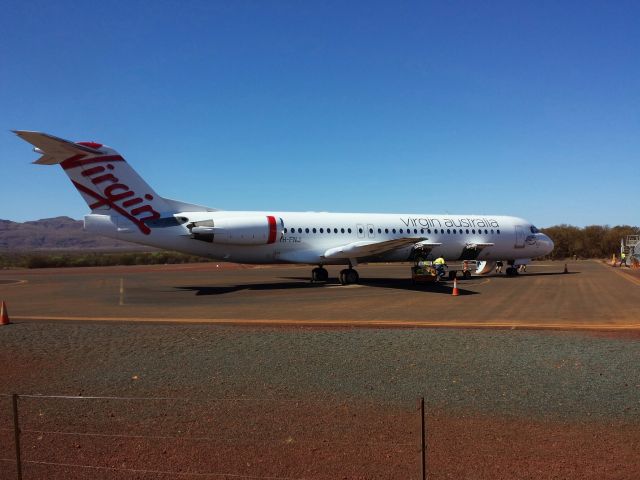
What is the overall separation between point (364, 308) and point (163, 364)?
923 cm

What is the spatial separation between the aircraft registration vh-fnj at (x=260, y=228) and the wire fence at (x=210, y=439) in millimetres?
15343

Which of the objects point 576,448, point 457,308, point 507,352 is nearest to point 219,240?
point 457,308

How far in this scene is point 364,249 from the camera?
2578 cm

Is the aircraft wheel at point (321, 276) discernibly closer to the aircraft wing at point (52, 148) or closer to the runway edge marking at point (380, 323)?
the aircraft wing at point (52, 148)

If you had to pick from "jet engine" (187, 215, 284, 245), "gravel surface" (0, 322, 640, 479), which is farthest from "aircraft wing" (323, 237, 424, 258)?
"gravel surface" (0, 322, 640, 479)

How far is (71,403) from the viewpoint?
23.8 feet

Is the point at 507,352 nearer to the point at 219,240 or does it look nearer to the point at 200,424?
the point at 200,424

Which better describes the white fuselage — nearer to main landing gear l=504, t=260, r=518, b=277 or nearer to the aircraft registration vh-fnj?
the aircraft registration vh-fnj

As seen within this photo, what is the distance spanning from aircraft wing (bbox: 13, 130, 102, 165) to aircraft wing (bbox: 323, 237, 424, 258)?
39.3 feet

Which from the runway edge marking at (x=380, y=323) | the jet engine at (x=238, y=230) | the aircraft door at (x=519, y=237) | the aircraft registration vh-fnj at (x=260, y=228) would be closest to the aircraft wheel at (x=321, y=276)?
the aircraft registration vh-fnj at (x=260, y=228)

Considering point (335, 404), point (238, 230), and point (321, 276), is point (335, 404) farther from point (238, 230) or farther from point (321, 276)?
point (321, 276)

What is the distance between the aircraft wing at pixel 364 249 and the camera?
82.8 ft

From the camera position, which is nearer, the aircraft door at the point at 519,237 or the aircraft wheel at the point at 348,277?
the aircraft wheel at the point at 348,277

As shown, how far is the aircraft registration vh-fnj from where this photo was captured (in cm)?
2216
